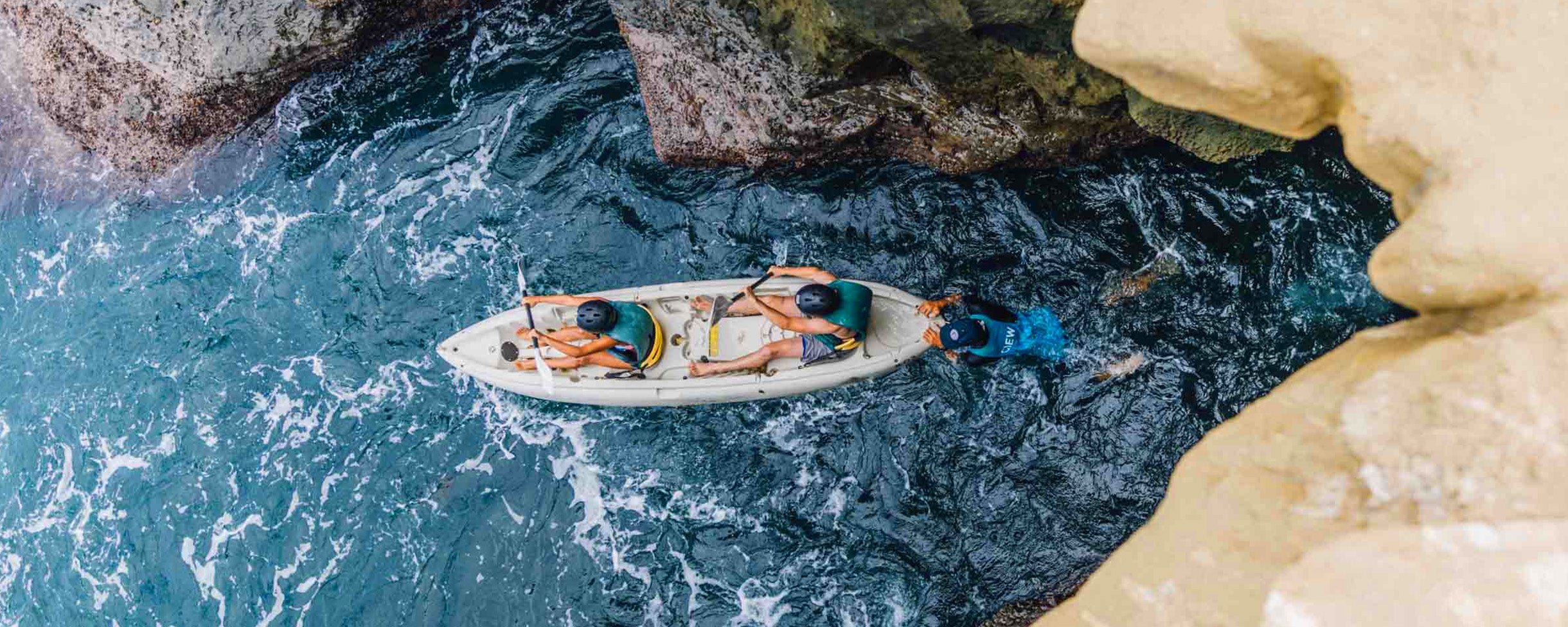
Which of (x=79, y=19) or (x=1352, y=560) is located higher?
(x=79, y=19)

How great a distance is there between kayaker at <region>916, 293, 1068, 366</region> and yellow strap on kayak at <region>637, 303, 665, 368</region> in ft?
7.49

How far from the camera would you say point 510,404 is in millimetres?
7969

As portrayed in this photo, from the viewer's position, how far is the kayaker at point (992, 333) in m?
6.39

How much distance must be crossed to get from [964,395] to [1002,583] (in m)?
1.59

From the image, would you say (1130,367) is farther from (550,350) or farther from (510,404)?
(510,404)

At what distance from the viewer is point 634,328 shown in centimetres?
699

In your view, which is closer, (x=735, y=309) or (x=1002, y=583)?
(x=1002, y=583)

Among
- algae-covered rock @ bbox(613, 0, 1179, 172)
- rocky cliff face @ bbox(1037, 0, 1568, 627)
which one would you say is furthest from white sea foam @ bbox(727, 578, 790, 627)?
algae-covered rock @ bbox(613, 0, 1179, 172)

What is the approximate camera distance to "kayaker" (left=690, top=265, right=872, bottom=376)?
6.45m

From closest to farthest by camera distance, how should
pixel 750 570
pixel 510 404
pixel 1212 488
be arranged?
pixel 1212 488 → pixel 750 570 → pixel 510 404

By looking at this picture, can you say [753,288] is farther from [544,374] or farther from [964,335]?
[544,374]

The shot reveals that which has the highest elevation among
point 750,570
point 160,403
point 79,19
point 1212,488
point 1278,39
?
point 1278,39

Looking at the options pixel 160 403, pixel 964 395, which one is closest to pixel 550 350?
pixel 964 395

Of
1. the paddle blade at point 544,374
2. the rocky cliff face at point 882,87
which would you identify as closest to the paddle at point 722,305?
the rocky cliff face at point 882,87
